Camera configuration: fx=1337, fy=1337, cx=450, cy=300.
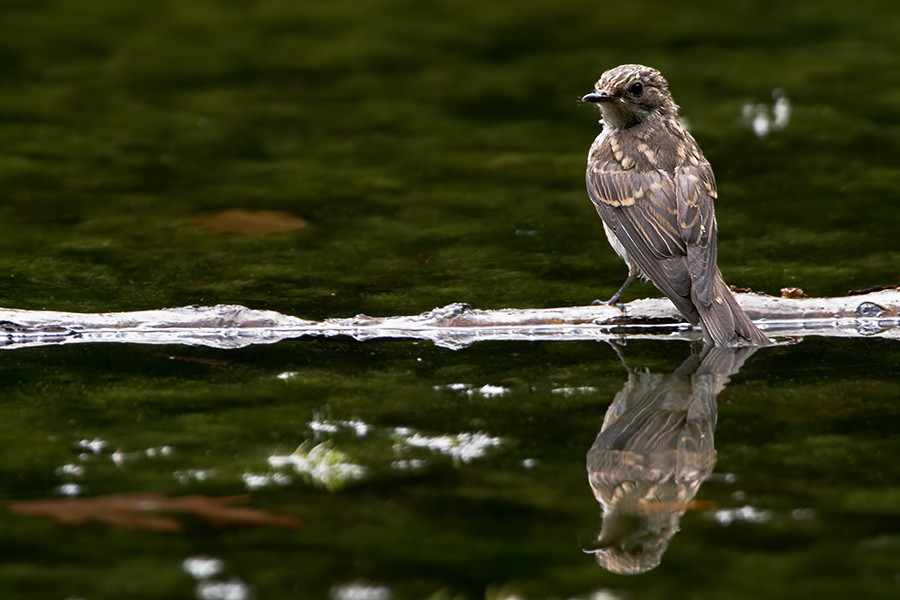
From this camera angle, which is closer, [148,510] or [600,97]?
[148,510]

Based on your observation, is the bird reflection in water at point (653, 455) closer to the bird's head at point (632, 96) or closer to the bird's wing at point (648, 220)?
the bird's wing at point (648, 220)

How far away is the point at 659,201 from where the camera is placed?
672cm

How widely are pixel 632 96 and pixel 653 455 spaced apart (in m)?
2.82

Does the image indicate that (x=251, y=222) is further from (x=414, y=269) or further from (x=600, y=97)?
(x=600, y=97)

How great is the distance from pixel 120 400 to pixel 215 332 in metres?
0.82

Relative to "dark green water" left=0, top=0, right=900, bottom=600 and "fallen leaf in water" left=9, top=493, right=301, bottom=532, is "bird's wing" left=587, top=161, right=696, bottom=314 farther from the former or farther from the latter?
"fallen leaf in water" left=9, top=493, right=301, bottom=532

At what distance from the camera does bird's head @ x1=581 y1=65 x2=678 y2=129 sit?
730 cm

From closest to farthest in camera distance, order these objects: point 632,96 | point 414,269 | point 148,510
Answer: point 148,510 < point 632,96 < point 414,269

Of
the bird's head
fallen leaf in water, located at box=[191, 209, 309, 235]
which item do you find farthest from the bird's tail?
fallen leaf in water, located at box=[191, 209, 309, 235]

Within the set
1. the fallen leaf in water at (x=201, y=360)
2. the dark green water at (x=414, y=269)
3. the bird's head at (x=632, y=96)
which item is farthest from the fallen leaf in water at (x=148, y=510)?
the bird's head at (x=632, y=96)

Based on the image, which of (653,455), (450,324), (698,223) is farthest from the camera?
(698,223)

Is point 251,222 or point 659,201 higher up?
point 659,201

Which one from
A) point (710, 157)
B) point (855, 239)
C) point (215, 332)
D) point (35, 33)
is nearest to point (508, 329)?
point (215, 332)

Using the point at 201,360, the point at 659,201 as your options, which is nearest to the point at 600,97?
the point at 659,201
